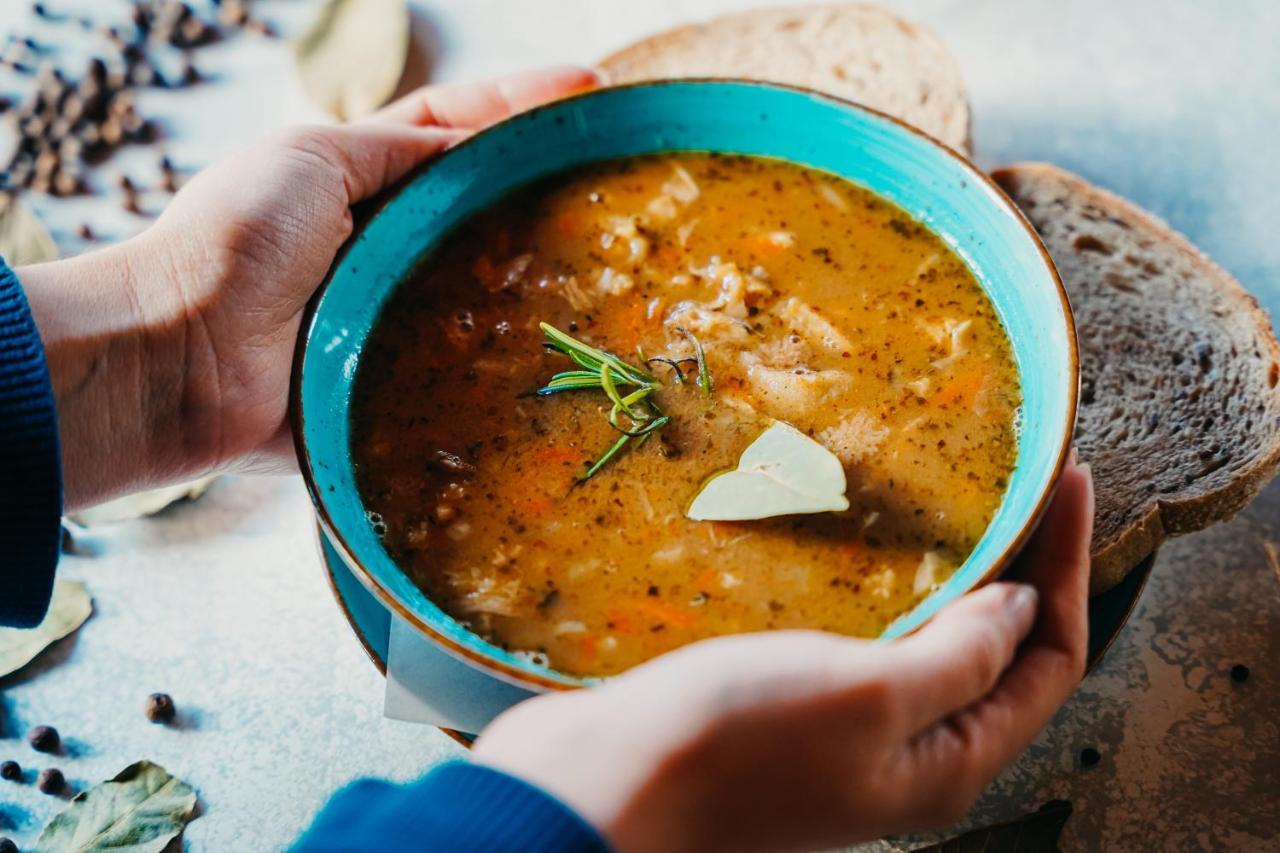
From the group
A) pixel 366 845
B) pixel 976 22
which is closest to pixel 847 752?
pixel 366 845

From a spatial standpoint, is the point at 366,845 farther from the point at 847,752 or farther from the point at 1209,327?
the point at 1209,327

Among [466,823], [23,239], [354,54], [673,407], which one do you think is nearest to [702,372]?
[673,407]

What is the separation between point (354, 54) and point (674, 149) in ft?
5.32

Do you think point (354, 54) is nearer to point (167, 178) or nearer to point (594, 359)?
point (167, 178)

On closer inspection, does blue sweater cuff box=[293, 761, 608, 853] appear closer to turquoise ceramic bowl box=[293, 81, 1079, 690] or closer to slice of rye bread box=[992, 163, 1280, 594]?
turquoise ceramic bowl box=[293, 81, 1079, 690]

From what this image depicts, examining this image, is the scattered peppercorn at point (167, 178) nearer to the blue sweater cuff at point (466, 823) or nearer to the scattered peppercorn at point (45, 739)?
the scattered peppercorn at point (45, 739)

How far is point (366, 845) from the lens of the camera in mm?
1754

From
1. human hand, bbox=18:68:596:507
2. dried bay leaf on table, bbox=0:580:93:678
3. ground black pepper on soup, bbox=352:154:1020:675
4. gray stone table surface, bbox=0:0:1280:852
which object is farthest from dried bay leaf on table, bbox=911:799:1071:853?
dried bay leaf on table, bbox=0:580:93:678

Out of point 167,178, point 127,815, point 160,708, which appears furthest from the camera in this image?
point 167,178

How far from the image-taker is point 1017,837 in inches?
101

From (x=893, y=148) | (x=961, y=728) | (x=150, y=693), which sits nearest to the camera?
(x=961, y=728)

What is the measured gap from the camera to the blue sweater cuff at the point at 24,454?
238 centimetres

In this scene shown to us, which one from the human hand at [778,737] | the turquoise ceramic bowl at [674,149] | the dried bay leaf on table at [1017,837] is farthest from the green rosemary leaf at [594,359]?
the dried bay leaf on table at [1017,837]

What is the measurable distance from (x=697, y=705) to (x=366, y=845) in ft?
1.76
